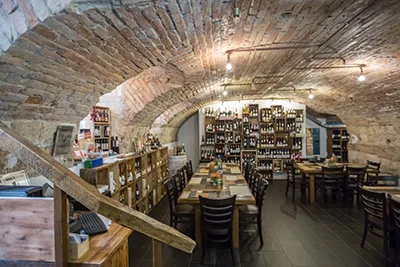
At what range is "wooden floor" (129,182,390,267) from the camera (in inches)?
120

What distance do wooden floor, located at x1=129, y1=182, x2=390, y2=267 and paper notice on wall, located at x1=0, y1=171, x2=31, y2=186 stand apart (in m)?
1.64

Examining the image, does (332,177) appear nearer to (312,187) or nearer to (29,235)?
(312,187)

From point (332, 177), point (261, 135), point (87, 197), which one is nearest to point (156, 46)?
point (87, 197)

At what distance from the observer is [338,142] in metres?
9.23

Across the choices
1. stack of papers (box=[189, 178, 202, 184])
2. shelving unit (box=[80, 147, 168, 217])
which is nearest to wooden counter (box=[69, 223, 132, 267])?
shelving unit (box=[80, 147, 168, 217])

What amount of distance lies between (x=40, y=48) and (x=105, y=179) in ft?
6.48

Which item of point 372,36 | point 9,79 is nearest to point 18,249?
point 9,79

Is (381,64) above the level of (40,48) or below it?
above

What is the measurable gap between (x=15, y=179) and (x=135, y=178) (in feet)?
8.01

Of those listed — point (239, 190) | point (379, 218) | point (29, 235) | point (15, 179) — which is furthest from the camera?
point (239, 190)

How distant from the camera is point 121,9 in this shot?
1.56m

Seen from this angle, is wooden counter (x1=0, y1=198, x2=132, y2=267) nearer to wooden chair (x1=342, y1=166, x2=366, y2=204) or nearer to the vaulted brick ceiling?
the vaulted brick ceiling

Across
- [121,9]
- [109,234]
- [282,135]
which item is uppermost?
[121,9]

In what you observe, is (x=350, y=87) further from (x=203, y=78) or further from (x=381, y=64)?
(x=203, y=78)
